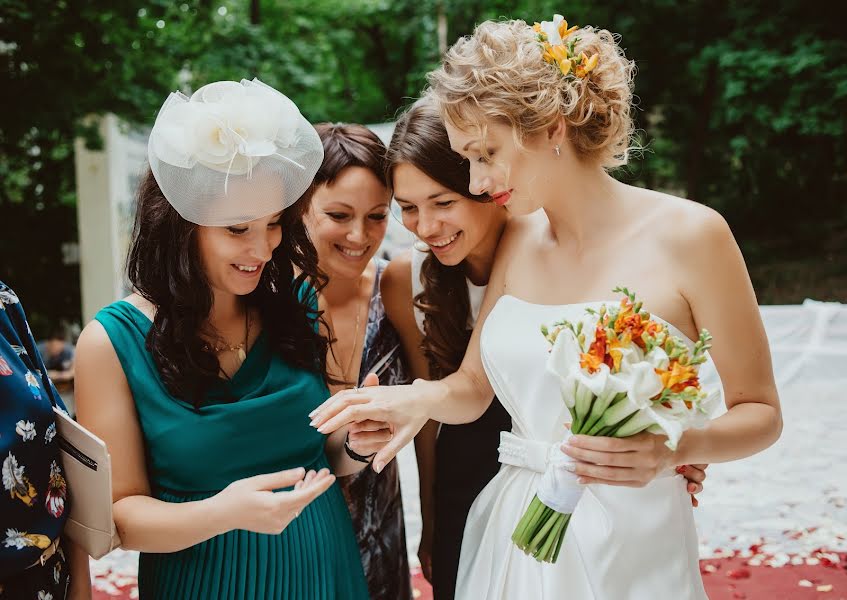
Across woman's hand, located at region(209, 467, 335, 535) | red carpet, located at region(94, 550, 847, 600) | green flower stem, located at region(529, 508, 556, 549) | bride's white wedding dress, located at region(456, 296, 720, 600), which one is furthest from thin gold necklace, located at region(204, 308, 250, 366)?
red carpet, located at region(94, 550, 847, 600)

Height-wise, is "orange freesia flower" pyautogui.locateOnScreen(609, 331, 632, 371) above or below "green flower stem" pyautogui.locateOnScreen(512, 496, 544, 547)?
above

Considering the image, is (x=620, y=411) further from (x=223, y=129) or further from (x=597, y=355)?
(x=223, y=129)

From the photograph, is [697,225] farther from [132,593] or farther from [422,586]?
[132,593]

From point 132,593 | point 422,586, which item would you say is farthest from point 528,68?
point 132,593

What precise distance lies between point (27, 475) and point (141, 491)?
37 cm

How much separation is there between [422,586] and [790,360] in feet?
11.9

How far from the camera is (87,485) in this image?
1673 mm

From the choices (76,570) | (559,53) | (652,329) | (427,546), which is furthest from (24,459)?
(427,546)

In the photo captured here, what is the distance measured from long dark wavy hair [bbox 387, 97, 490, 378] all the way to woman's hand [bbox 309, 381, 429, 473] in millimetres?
560

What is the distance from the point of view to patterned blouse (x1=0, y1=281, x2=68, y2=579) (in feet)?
Result: 5.00

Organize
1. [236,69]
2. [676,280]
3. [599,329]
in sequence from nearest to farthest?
[599,329], [676,280], [236,69]

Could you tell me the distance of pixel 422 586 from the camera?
469cm

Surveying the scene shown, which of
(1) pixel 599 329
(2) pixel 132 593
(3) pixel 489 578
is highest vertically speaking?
(1) pixel 599 329

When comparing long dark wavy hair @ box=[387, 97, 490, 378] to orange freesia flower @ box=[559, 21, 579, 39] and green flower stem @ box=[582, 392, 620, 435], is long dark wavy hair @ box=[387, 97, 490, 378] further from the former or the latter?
green flower stem @ box=[582, 392, 620, 435]
